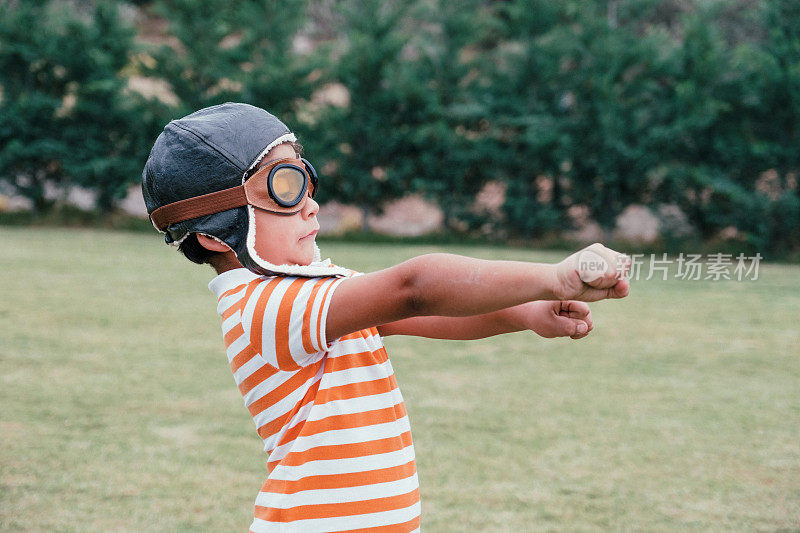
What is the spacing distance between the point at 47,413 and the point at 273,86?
14.5 metres

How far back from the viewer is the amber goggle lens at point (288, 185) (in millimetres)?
1699

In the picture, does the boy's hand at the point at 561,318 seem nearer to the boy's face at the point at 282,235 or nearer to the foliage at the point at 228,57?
the boy's face at the point at 282,235

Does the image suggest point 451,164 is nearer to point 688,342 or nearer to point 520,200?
point 520,200

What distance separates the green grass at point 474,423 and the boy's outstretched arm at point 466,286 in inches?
97.0

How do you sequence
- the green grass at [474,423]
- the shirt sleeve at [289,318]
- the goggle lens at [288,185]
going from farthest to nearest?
1. the green grass at [474,423]
2. the goggle lens at [288,185]
3. the shirt sleeve at [289,318]

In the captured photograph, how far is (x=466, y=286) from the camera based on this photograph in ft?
4.33

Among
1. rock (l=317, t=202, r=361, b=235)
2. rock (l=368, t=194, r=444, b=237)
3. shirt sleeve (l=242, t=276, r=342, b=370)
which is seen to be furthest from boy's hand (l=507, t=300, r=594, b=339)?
rock (l=317, t=202, r=361, b=235)

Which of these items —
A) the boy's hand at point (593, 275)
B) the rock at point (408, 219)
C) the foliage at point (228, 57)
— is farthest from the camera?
the foliage at point (228, 57)

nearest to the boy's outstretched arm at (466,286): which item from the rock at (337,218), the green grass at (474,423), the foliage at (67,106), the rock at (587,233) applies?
the green grass at (474,423)

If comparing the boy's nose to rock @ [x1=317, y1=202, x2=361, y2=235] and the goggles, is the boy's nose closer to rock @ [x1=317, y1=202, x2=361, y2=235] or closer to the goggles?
the goggles

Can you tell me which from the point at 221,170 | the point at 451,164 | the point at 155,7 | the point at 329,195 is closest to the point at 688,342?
the point at 221,170

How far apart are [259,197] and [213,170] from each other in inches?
4.0

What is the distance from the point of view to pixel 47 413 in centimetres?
512

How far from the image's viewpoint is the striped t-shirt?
65.6 inches
